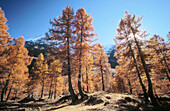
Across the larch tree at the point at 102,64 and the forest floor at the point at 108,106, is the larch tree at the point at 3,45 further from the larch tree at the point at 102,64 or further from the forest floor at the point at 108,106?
the larch tree at the point at 102,64

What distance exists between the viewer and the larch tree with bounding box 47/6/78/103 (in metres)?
11.7

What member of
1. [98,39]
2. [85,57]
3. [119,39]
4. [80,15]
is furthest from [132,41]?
[80,15]

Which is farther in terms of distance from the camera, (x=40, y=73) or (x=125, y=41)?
(x=40, y=73)

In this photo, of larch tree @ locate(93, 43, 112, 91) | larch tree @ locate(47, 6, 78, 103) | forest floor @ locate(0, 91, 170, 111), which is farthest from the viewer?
larch tree @ locate(93, 43, 112, 91)

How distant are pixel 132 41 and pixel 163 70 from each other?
1197 centimetres

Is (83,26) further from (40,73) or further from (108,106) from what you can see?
(40,73)

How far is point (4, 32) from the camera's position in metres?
14.0

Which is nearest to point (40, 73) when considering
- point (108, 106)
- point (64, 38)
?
point (64, 38)

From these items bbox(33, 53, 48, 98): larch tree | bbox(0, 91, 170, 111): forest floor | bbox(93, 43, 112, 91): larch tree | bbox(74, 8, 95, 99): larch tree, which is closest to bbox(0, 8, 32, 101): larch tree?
bbox(0, 91, 170, 111): forest floor

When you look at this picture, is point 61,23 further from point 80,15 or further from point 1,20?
point 1,20

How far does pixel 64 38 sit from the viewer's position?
40.5ft

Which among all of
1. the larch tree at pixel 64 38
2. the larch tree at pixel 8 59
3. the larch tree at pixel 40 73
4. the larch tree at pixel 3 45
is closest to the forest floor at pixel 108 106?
the larch tree at pixel 64 38

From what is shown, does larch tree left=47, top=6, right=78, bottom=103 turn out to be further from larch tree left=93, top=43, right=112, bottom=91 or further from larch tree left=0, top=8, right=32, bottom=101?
larch tree left=93, top=43, right=112, bottom=91

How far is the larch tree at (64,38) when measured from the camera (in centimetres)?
1174
